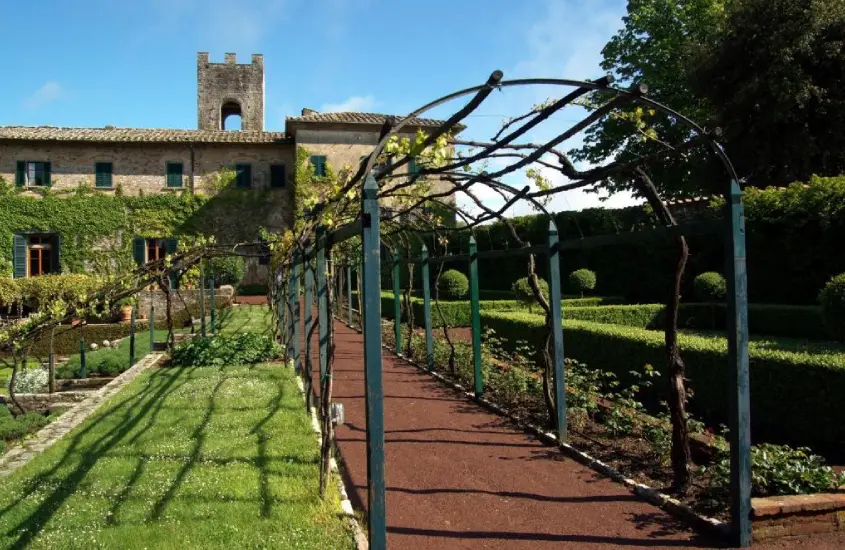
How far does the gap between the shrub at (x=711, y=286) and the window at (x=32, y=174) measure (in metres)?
24.1

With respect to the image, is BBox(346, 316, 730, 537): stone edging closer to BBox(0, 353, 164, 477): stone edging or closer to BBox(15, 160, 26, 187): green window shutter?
BBox(0, 353, 164, 477): stone edging

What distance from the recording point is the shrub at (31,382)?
10.7 m

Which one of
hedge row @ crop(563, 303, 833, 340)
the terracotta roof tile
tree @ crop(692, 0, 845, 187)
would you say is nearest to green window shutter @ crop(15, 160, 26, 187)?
the terracotta roof tile

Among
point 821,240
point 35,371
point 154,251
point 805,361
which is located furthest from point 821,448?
point 154,251

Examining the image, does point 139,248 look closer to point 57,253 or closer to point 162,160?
point 57,253

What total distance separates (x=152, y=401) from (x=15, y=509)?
10.4 ft

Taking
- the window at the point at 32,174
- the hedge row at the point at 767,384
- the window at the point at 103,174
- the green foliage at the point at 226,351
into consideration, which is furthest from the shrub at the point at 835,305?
the window at the point at 32,174

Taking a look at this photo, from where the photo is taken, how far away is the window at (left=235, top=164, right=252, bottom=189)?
26.4 m

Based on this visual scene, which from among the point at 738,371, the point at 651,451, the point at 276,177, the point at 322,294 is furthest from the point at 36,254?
the point at 738,371

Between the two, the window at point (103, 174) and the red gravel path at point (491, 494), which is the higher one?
the window at point (103, 174)

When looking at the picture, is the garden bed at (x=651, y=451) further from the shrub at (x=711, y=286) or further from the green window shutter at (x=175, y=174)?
the green window shutter at (x=175, y=174)

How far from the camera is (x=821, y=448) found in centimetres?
526

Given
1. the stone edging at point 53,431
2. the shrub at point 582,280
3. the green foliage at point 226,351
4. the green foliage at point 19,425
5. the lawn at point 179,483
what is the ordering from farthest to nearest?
the shrub at point 582,280, the green foliage at point 226,351, the green foliage at point 19,425, the stone edging at point 53,431, the lawn at point 179,483

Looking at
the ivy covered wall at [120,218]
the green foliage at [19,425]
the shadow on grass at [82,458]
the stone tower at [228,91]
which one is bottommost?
the green foliage at [19,425]
